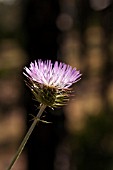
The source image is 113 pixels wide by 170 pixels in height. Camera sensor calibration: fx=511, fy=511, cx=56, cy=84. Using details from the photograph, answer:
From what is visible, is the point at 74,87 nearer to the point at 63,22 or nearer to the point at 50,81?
the point at 63,22

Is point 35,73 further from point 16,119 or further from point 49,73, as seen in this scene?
point 16,119

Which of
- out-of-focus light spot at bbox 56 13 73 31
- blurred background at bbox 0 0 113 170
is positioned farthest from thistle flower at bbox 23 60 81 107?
out-of-focus light spot at bbox 56 13 73 31

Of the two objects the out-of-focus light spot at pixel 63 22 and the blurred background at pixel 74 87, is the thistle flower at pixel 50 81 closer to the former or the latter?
the blurred background at pixel 74 87

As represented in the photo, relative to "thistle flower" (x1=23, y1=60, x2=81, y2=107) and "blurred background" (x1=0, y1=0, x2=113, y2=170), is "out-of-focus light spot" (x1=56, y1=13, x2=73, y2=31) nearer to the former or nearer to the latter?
"blurred background" (x1=0, y1=0, x2=113, y2=170)

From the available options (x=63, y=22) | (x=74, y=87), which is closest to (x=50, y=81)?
(x=63, y=22)

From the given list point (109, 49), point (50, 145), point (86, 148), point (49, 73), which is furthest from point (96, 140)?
point (49, 73)

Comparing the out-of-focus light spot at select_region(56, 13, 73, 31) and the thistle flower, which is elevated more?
the out-of-focus light spot at select_region(56, 13, 73, 31)

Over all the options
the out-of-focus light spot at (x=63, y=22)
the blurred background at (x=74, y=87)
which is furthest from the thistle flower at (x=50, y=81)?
the out-of-focus light spot at (x=63, y=22)

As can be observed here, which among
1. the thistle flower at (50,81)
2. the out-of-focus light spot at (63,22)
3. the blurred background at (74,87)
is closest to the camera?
the thistle flower at (50,81)

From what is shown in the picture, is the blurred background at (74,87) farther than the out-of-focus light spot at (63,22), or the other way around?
the out-of-focus light spot at (63,22)
